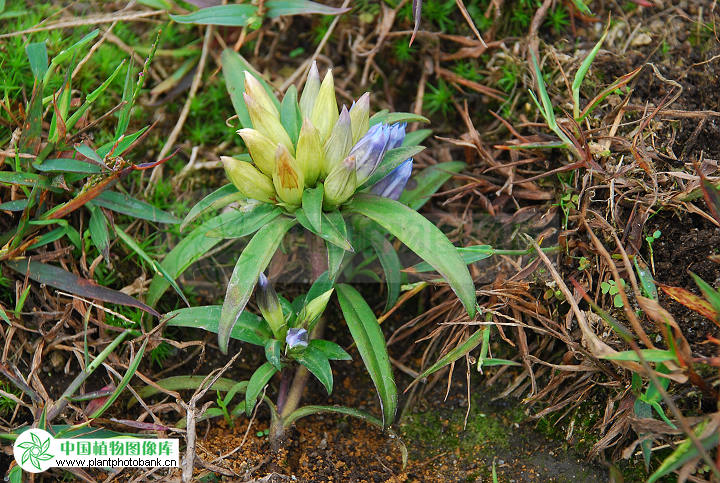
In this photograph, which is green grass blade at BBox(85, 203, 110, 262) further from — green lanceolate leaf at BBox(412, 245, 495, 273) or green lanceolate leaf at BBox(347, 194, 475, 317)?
green lanceolate leaf at BBox(412, 245, 495, 273)

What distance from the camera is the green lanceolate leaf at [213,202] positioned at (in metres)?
2.16

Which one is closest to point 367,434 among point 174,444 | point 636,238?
point 174,444

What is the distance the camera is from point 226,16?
273 cm

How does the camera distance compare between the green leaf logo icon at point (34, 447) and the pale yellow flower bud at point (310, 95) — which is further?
the pale yellow flower bud at point (310, 95)

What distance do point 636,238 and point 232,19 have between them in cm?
188

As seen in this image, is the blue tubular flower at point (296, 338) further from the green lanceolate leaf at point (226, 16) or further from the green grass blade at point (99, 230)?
the green lanceolate leaf at point (226, 16)

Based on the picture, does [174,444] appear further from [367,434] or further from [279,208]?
[279,208]

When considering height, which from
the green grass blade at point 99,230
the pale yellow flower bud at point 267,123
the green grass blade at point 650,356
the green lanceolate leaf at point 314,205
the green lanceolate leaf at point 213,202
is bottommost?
the green grass blade at point 650,356

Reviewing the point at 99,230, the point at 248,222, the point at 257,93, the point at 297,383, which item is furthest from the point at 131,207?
the point at 297,383

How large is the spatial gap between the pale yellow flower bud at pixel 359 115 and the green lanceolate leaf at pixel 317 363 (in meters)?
0.75

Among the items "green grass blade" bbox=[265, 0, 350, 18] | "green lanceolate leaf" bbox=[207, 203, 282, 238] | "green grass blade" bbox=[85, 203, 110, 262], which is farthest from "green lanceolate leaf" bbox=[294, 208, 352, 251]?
"green grass blade" bbox=[265, 0, 350, 18]

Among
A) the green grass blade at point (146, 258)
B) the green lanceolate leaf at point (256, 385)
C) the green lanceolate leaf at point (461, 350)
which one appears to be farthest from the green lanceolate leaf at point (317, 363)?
the green grass blade at point (146, 258)

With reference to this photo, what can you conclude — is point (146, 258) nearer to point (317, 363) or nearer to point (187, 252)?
point (187, 252)

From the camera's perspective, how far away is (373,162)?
2.08 meters
